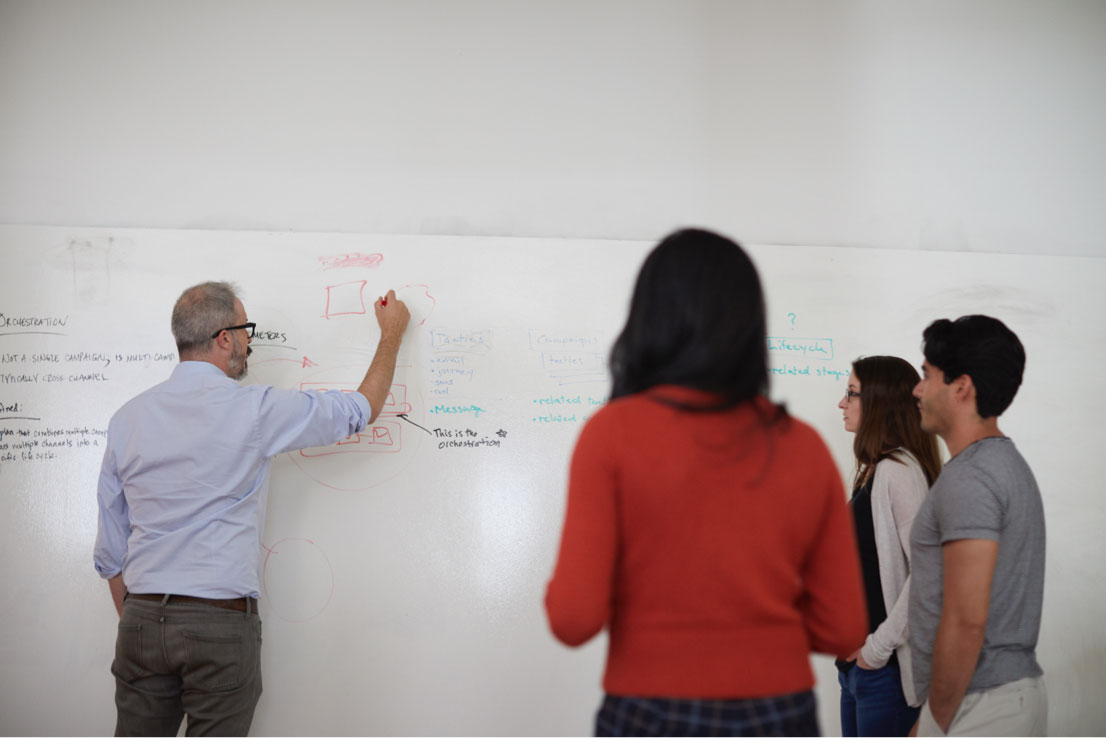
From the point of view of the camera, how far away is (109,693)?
2371 millimetres

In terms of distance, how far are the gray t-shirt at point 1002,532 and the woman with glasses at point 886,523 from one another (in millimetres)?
291

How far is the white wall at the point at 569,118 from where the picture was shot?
2.62 m

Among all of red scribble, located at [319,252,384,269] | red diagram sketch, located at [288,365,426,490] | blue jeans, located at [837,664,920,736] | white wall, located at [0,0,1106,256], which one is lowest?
Answer: blue jeans, located at [837,664,920,736]

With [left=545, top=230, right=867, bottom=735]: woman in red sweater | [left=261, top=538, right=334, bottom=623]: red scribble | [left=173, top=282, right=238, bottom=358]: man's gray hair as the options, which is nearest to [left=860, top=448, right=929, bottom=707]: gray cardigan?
[left=545, top=230, right=867, bottom=735]: woman in red sweater

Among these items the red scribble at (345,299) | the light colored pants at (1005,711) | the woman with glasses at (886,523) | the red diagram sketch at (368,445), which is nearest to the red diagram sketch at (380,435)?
the red diagram sketch at (368,445)

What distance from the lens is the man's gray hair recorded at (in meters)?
2.03

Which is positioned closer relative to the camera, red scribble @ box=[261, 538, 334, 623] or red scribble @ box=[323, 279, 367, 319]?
red scribble @ box=[261, 538, 334, 623]

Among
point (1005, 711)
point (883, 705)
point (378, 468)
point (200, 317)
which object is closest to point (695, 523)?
point (1005, 711)

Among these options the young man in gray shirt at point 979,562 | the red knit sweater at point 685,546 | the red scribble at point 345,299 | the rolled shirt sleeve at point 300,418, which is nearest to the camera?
the red knit sweater at point 685,546

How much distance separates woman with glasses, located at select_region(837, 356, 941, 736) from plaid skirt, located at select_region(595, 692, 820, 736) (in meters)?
0.92

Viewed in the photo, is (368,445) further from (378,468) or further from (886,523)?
(886,523)

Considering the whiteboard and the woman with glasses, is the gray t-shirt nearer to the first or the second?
the woman with glasses

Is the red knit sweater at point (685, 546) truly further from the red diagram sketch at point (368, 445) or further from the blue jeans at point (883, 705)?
the red diagram sketch at point (368, 445)

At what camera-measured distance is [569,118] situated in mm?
2752
